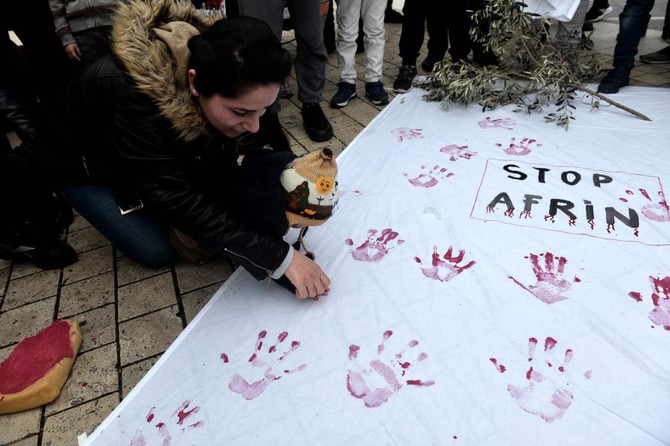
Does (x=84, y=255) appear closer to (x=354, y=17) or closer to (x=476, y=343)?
(x=476, y=343)

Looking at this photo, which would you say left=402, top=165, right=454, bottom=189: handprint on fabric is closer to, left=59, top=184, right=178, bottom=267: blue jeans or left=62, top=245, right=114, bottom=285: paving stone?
left=59, top=184, right=178, bottom=267: blue jeans

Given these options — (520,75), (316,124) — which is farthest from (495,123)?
(316,124)

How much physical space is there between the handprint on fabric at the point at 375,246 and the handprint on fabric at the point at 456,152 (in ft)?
2.18

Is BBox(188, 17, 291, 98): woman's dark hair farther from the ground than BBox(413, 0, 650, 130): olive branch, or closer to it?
farther from the ground

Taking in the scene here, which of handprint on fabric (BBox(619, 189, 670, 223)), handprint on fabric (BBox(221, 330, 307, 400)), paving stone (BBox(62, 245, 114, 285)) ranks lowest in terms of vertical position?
paving stone (BBox(62, 245, 114, 285))

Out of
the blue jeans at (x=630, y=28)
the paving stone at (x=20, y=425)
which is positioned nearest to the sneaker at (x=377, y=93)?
the blue jeans at (x=630, y=28)

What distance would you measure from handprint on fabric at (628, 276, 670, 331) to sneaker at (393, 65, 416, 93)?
→ 6.88ft

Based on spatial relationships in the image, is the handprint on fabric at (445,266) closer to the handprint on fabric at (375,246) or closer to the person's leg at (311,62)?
the handprint on fabric at (375,246)

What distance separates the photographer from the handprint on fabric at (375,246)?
1675 mm

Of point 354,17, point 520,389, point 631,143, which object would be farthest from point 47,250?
point 631,143

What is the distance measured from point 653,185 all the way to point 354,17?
1.97 meters

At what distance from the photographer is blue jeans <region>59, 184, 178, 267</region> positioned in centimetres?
163

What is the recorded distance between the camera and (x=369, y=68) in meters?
3.04

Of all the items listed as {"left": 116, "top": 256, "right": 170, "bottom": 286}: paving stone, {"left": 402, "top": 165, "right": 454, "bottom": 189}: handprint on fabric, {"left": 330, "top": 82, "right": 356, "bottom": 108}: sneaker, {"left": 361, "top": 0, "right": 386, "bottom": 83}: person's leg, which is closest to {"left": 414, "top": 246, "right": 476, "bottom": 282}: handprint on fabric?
{"left": 402, "top": 165, "right": 454, "bottom": 189}: handprint on fabric
